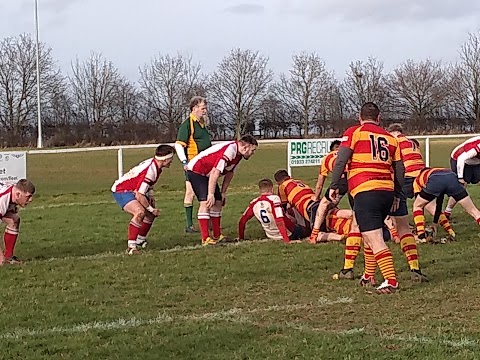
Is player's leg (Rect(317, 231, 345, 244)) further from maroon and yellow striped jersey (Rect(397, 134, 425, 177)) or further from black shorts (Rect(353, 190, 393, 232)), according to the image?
black shorts (Rect(353, 190, 393, 232))

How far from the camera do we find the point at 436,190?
10.9 metres

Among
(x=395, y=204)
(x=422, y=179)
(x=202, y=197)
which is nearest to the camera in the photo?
(x=395, y=204)

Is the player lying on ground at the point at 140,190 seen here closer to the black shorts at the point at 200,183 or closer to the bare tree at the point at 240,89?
the black shorts at the point at 200,183

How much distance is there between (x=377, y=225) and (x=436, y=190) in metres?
3.30

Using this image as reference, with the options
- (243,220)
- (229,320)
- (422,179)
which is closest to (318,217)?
(243,220)

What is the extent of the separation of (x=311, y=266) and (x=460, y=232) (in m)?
3.65

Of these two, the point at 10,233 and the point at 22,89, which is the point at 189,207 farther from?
the point at 22,89

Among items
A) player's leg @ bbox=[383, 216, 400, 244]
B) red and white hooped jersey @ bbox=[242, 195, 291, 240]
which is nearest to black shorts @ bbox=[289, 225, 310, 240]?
red and white hooped jersey @ bbox=[242, 195, 291, 240]

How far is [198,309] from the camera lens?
741cm

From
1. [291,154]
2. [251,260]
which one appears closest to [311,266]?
[251,260]

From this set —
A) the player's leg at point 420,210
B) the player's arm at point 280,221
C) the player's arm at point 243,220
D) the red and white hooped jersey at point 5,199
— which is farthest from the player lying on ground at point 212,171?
the red and white hooped jersey at point 5,199

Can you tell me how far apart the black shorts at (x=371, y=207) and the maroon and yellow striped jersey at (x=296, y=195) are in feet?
12.6

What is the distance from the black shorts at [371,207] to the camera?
787 centimetres

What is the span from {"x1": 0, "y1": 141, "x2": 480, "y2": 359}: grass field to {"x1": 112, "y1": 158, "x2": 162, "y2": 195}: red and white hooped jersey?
89 centimetres
